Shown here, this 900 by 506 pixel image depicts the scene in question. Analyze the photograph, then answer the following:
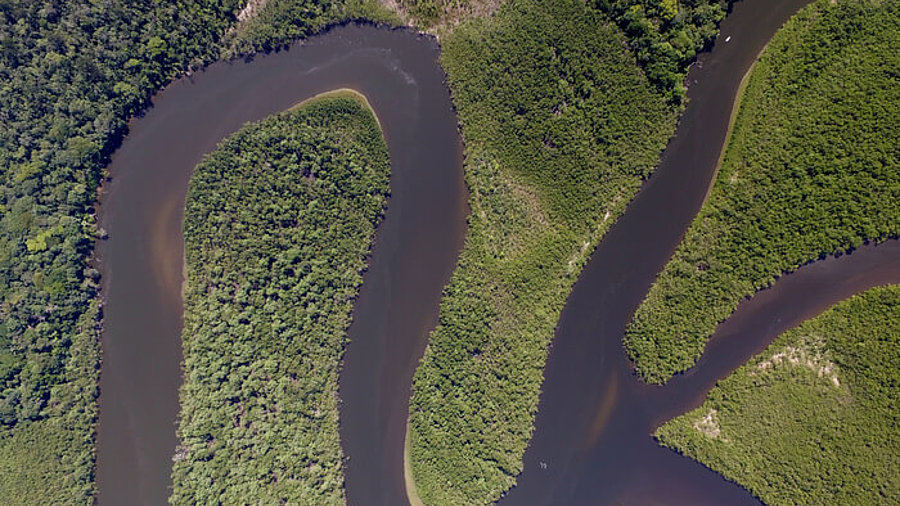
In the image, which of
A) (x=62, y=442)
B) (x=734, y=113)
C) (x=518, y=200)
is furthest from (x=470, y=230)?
(x=62, y=442)

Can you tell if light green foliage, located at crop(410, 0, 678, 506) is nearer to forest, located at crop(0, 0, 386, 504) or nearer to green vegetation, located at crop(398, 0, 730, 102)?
green vegetation, located at crop(398, 0, 730, 102)

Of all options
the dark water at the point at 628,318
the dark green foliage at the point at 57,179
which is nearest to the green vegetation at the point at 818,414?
the dark water at the point at 628,318

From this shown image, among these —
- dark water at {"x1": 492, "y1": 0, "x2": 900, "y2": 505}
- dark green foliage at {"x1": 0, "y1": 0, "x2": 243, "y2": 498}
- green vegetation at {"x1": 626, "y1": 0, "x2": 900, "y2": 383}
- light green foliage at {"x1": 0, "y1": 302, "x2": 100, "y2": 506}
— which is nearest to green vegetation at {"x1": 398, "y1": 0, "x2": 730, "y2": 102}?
dark water at {"x1": 492, "y1": 0, "x2": 900, "y2": 505}

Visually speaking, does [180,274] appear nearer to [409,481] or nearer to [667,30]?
[409,481]

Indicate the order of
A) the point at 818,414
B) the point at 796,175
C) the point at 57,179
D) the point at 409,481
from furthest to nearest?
the point at 409,481, the point at 57,179, the point at 818,414, the point at 796,175

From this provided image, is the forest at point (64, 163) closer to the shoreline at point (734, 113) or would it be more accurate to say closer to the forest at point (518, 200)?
the forest at point (518, 200)

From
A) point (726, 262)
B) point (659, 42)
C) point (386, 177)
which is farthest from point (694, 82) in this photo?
point (386, 177)
